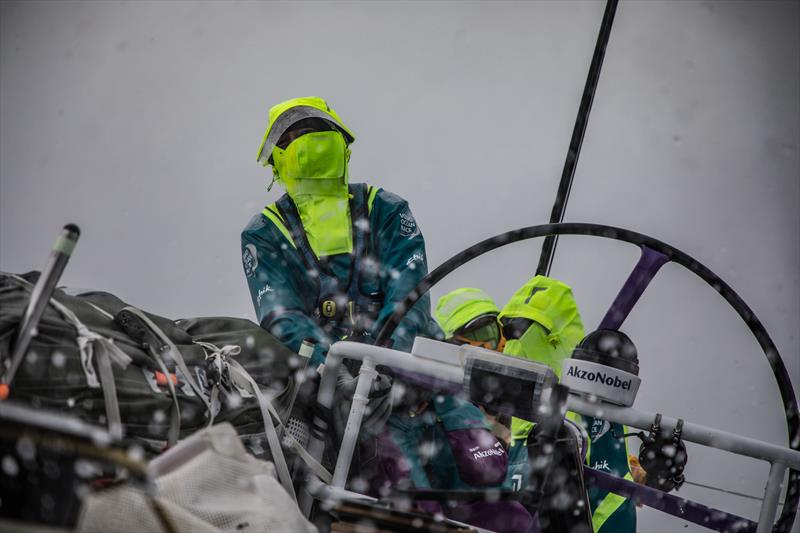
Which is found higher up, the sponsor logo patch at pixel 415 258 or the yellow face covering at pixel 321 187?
the yellow face covering at pixel 321 187

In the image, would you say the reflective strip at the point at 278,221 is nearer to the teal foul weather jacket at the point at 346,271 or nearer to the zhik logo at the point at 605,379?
the teal foul weather jacket at the point at 346,271

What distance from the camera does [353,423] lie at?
4.76 feet

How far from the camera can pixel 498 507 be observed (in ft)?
5.50

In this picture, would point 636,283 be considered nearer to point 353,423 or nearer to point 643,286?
point 643,286

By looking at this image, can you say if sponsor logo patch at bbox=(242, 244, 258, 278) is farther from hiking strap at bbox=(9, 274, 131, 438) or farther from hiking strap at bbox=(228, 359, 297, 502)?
hiking strap at bbox=(9, 274, 131, 438)

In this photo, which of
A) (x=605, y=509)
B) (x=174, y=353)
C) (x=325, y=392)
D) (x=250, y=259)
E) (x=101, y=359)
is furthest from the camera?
(x=250, y=259)

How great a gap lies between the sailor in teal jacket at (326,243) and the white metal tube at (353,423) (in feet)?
1.47

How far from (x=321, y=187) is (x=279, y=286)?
31 cm

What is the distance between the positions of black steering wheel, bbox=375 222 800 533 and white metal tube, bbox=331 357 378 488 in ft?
0.51

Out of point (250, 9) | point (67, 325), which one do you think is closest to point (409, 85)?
point (250, 9)

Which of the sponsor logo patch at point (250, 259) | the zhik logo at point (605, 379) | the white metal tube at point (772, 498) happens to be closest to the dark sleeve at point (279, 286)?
the sponsor logo patch at point (250, 259)

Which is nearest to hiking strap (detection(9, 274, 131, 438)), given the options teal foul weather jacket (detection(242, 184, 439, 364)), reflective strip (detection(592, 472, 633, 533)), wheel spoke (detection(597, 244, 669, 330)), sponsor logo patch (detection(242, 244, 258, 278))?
teal foul weather jacket (detection(242, 184, 439, 364))

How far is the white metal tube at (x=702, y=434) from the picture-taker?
4.48ft

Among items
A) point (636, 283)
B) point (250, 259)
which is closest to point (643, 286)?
point (636, 283)
